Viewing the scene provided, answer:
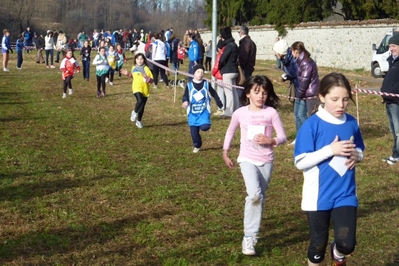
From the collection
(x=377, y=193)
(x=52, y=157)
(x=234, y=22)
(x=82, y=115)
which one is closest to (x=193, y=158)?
(x=52, y=157)

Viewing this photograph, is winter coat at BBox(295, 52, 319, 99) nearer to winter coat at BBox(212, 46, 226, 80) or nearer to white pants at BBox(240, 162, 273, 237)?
winter coat at BBox(212, 46, 226, 80)

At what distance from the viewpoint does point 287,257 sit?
20.5 feet

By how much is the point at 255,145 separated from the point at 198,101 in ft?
17.6

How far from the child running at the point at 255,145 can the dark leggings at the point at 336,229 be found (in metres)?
1.28

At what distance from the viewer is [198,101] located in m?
11.7

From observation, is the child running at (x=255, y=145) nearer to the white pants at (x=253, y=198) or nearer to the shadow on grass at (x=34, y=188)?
the white pants at (x=253, y=198)

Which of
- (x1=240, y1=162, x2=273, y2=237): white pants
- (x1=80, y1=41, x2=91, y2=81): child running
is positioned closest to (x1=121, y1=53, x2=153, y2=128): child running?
(x1=240, y1=162, x2=273, y2=237): white pants

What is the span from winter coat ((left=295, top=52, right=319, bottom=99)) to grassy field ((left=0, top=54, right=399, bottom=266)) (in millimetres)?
1149

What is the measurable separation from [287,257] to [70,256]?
2.08 meters

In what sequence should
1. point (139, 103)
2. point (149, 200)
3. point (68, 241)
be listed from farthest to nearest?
point (139, 103), point (149, 200), point (68, 241)

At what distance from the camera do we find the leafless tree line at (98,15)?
72.8 m

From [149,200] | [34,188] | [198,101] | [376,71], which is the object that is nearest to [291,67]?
[198,101]

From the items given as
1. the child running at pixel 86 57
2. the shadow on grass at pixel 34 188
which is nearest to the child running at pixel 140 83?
the shadow on grass at pixel 34 188

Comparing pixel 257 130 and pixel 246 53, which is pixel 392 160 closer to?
pixel 257 130
